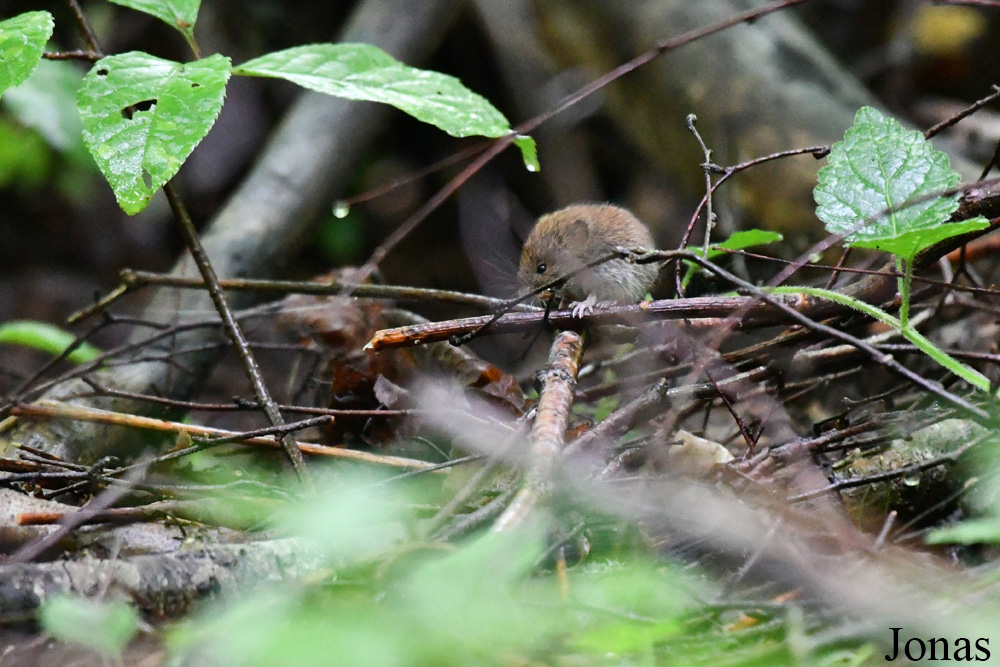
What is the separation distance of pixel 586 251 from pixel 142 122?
6.43 ft

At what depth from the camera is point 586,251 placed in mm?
3660

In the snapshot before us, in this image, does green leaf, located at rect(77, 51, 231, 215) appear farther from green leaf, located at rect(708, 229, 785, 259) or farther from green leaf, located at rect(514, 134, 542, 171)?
green leaf, located at rect(708, 229, 785, 259)

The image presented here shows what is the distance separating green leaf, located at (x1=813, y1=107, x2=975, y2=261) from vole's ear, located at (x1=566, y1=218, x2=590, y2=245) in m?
1.62

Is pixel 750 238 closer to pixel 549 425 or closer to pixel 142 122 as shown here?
pixel 549 425

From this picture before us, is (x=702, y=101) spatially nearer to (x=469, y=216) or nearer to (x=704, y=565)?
(x=469, y=216)

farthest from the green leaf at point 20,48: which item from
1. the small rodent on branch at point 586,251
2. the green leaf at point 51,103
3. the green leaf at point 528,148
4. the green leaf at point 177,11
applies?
the green leaf at point 51,103

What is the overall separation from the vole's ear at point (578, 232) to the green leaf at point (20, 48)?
2104 millimetres

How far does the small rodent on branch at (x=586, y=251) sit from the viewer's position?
3.42 m

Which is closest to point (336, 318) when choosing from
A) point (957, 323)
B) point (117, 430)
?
A: point (117, 430)

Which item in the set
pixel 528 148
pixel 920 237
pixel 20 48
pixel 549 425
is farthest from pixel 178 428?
pixel 920 237

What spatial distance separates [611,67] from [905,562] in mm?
4298

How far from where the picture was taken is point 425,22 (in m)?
5.79

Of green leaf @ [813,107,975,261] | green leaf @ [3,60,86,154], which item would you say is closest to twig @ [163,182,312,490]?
green leaf @ [813,107,975,261]

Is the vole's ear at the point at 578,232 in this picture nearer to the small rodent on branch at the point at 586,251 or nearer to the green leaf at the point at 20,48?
the small rodent on branch at the point at 586,251
